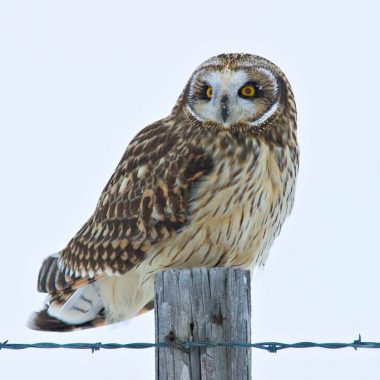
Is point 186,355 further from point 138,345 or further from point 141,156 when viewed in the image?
point 141,156

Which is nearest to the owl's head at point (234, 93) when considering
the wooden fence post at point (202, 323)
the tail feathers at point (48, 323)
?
the tail feathers at point (48, 323)

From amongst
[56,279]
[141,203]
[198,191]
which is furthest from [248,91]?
[56,279]

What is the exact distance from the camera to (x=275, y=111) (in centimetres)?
496

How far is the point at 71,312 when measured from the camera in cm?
527

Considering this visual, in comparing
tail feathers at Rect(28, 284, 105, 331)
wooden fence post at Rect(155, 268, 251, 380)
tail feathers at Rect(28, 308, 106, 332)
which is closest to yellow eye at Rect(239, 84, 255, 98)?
tail feathers at Rect(28, 284, 105, 331)

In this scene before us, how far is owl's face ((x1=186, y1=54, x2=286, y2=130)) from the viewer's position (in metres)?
4.73

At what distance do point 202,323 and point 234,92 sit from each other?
1.80 m

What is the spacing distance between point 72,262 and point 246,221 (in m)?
1.15

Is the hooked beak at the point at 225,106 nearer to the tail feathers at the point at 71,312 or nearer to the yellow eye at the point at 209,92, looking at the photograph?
the yellow eye at the point at 209,92

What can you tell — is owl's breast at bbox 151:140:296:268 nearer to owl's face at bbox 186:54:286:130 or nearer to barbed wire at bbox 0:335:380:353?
owl's face at bbox 186:54:286:130

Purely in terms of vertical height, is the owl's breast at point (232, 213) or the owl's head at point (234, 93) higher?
the owl's head at point (234, 93)

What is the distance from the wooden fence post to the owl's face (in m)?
1.64

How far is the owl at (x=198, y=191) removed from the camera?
Result: 4.67 metres

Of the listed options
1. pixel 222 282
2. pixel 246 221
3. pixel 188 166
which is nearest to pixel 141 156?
pixel 188 166
